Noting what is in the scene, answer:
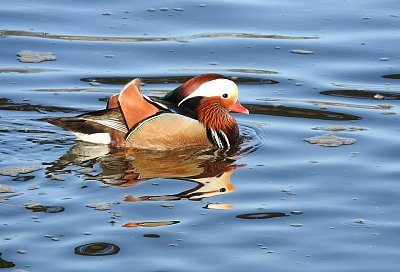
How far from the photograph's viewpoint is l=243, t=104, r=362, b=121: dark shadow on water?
39.1ft

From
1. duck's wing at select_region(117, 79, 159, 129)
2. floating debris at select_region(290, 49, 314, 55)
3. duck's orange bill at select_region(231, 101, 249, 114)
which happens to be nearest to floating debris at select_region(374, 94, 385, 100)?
floating debris at select_region(290, 49, 314, 55)

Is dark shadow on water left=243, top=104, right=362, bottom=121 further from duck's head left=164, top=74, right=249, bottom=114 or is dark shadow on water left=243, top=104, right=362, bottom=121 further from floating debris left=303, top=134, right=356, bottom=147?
floating debris left=303, top=134, right=356, bottom=147

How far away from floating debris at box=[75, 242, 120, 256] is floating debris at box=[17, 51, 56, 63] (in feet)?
17.5

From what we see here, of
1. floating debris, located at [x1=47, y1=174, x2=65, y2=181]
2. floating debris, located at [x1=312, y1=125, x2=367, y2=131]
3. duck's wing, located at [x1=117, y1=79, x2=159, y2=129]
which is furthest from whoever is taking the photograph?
floating debris, located at [x1=312, y1=125, x2=367, y2=131]

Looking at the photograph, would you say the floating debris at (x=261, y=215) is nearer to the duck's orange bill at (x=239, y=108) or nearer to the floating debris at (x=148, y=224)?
the floating debris at (x=148, y=224)

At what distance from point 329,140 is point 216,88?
1.23 metres

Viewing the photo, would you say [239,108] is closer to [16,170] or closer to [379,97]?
[379,97]

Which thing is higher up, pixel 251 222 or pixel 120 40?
pixel 120 40

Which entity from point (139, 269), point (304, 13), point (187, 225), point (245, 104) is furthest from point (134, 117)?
point (304, 13)

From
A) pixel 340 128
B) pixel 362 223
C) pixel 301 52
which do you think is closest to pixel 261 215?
pixel 362 223

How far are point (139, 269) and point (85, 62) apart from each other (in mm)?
5733

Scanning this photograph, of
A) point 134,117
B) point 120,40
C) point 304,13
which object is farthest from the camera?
point 304,13

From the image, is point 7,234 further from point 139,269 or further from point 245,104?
point 245,104

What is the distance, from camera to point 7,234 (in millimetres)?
8477
